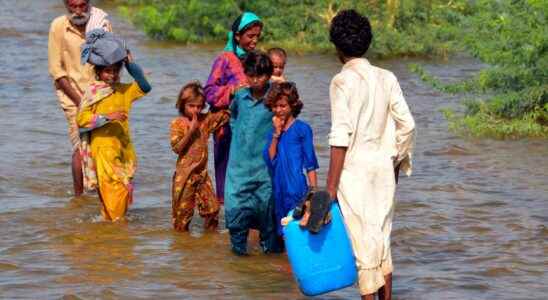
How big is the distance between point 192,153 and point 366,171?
245cm

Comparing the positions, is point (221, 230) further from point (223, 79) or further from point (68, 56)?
point (68, 56)

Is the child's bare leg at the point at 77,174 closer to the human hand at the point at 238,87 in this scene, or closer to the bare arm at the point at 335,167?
the human hand at the point at 238,87

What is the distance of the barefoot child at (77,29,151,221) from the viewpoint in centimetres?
827

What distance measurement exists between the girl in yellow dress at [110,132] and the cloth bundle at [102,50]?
0.36 feet

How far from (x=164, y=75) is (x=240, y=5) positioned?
3.76 m

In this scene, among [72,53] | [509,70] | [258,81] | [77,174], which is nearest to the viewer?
[258,81]

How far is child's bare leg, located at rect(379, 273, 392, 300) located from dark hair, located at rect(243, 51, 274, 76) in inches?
66.1

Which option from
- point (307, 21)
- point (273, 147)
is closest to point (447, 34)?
point (307, 21)

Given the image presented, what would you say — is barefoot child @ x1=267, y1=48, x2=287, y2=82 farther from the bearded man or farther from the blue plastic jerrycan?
the blue plastic jerrycan

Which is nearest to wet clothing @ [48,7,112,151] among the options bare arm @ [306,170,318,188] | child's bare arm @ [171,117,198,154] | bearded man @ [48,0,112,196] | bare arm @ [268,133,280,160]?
bearded man @ [48,0,112,196]

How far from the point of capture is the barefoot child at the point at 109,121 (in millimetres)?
8273

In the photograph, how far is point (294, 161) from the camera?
705 centimetres

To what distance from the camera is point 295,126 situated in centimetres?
705

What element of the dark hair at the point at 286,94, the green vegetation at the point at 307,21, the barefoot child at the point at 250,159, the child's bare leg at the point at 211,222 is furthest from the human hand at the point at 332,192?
the green vegetation at the point at 307,21
